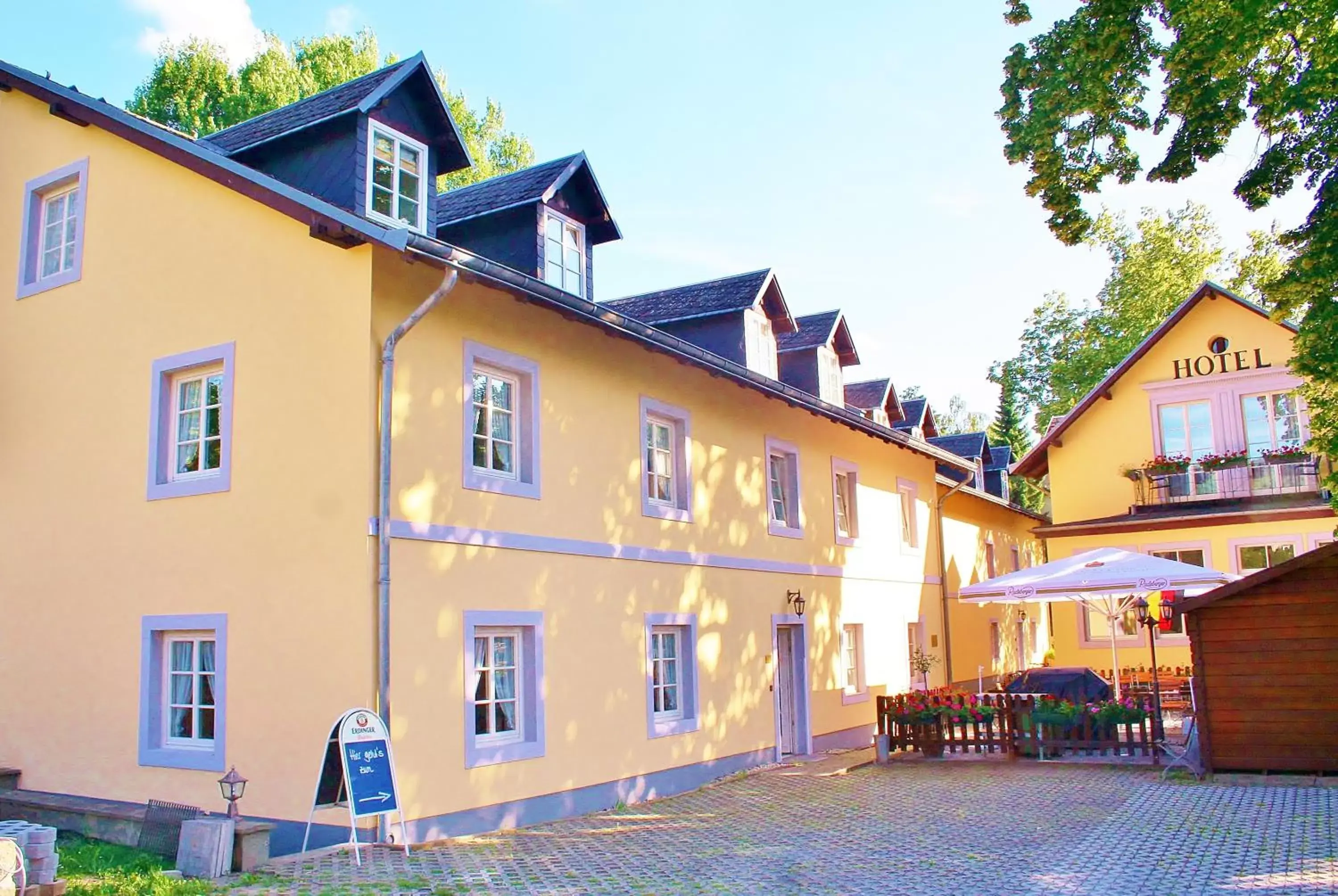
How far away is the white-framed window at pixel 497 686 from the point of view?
10672 mm

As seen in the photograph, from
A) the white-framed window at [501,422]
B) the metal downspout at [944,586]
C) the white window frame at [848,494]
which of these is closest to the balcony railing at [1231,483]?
the metal downspout at [944,586]

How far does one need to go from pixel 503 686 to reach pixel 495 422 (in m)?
2.64

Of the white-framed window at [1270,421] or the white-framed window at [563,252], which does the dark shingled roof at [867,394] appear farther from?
the white-framed window at [563,252]

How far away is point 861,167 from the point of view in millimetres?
10695

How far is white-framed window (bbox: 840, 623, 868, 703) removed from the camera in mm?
18219

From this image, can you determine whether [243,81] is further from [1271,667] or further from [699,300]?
[1271,667]

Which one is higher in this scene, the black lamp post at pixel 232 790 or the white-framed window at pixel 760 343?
the white-framed window at pixel 760 343

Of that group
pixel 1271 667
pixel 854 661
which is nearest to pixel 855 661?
pixel 854 661

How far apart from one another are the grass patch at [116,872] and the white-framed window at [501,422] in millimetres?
4147

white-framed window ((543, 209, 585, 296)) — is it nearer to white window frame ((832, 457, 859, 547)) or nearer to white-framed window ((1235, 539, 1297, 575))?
white window frame ((832, 457, 859, 547))

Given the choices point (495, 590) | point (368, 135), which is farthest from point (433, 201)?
point (495, 590)

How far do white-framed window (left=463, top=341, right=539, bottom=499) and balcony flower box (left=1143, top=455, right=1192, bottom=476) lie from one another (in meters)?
17.0

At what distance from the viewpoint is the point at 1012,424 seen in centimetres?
4778

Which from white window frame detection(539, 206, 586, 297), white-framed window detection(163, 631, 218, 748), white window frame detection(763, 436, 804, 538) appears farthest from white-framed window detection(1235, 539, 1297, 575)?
white-framed window detection(163, 631, 218, 748)
